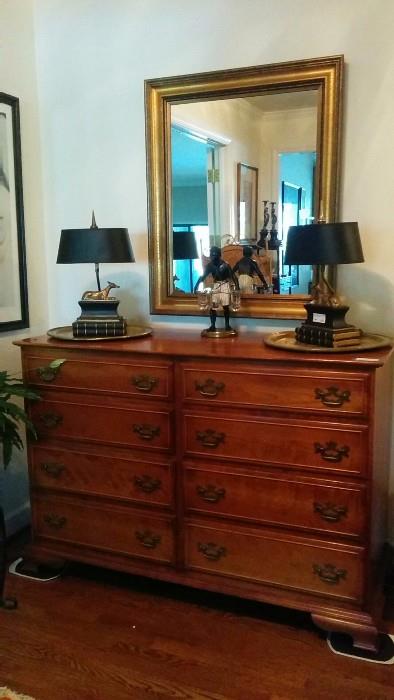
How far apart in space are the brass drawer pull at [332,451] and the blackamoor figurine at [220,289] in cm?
64

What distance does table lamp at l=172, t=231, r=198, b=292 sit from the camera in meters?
2.55

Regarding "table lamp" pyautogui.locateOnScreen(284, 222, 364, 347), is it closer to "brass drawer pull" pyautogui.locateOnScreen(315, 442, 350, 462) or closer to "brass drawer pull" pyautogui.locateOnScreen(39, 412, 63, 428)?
"brass drawer pull" pyautogui.locateOnScreen(315, 442, 350, 462)

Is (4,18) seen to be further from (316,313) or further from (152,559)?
(152,559)

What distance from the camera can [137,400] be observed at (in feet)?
7.25

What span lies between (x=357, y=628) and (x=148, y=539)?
82cm

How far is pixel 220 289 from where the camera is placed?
93.3 inches

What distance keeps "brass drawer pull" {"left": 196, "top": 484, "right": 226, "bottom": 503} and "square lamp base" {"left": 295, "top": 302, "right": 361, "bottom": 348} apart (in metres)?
0.62

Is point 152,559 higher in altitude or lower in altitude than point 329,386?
lower

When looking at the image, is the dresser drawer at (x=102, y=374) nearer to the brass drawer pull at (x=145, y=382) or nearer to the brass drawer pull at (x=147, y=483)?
the brass drawer pull at (x=145, y=382)

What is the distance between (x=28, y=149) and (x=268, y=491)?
189cm

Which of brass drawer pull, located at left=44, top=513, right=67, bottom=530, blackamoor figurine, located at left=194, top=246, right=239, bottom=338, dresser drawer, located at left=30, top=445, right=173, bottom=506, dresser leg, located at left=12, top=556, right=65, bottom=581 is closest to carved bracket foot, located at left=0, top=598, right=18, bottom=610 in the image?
dresser leg, located at left=12, top=556, right=65, bottom=581

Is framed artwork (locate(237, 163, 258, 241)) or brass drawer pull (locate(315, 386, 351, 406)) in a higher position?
framed artwork (locate(237, 163, 258, 241))

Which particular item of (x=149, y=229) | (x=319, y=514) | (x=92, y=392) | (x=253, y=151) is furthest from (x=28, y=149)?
(x=319, y=514)

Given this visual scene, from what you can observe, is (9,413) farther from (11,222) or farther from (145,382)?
(11,222)
